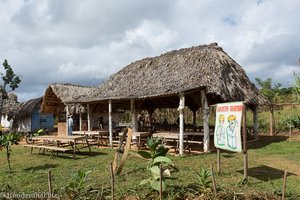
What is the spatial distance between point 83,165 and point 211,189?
19.1ft

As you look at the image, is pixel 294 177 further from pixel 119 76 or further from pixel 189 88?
pixel 119 76

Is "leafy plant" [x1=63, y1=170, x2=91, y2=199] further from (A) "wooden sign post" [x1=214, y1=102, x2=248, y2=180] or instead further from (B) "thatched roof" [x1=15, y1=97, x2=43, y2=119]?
(B) "thatched roof" [x1=15, y1=97, x2=43, y2=119]

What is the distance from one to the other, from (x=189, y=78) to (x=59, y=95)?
37.9 ft

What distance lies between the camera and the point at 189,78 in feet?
46.9

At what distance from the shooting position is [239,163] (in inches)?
421

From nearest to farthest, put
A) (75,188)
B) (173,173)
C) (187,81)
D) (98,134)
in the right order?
(75,188) → (173,173) → (187,81) → (98,134)

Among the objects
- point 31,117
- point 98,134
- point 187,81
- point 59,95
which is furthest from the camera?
Answer: point 31,117

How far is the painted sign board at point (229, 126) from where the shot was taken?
7.73m

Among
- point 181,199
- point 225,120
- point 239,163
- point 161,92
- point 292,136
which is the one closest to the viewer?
point 181,199

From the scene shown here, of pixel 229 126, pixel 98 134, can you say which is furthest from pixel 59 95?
pixel 229 126

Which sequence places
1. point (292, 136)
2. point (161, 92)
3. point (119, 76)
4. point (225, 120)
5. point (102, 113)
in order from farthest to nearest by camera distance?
point (102, 113) → point (119, 76) → point (292, 136) → point (161, 92) → point (225, 120)

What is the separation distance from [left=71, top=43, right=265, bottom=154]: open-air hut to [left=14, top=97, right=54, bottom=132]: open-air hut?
12.2 meters

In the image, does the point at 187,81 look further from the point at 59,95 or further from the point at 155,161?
the point at 59,95

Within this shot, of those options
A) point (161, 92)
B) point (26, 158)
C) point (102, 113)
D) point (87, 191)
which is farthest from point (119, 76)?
point (87, 191)
